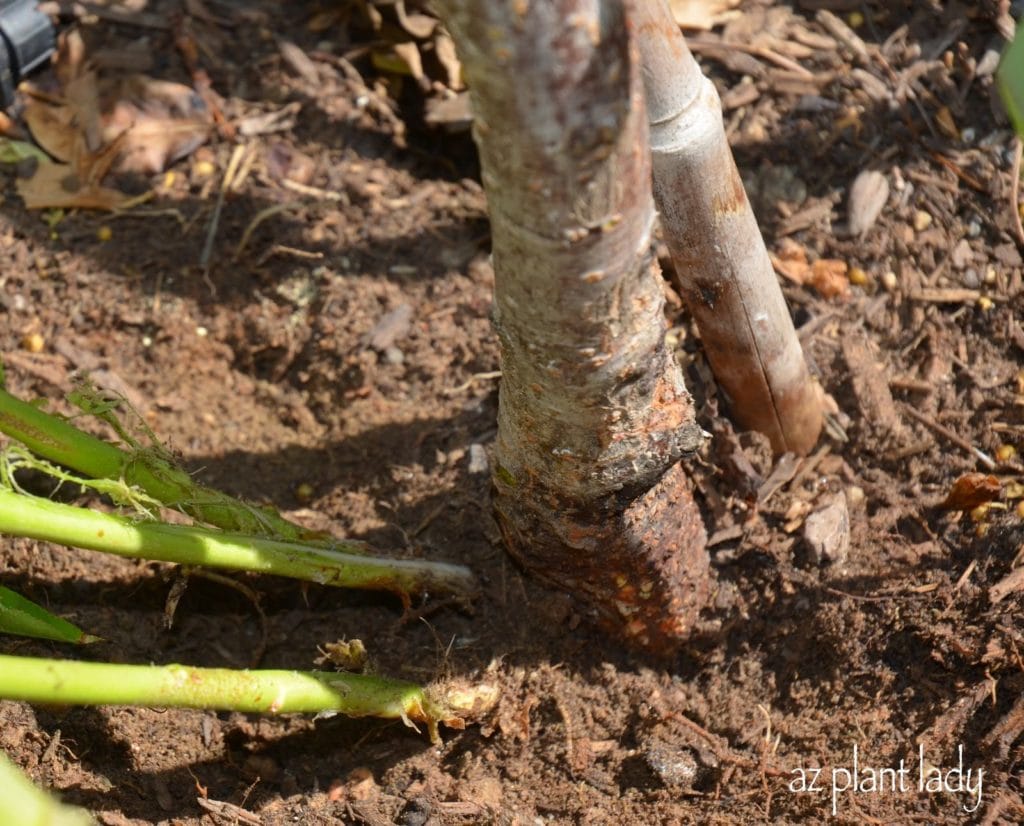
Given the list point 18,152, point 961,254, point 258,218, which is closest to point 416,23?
point 258,218

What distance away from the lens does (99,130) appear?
2.28m

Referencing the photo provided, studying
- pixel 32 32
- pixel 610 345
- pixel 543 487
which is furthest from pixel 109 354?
pixel 610 345

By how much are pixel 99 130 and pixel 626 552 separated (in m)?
1.67

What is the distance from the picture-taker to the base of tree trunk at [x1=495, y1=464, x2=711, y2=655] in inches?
55.1

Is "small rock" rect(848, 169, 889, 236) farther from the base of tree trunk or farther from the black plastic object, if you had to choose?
the black plastic object

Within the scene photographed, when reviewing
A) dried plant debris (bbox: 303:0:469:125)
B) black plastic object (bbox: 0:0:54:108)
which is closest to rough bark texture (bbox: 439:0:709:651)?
dried plant debris (bbox: 303:0:469:125)

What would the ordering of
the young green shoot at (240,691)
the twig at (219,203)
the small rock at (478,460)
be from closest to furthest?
the young green shoot at (240,691) → the small rock at (478,460) → the twig at (219,203)

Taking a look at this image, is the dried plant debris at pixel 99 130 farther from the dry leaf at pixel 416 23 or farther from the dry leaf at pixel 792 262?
the dry leaf at pixel 792 262

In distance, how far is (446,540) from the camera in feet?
5.70

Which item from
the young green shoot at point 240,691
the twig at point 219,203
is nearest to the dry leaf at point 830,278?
the young green shoot at point 240,691

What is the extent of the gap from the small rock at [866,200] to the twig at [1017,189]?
0.24 meters

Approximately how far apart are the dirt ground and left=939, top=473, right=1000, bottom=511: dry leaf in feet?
0.10

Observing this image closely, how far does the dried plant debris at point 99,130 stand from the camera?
2209 mm

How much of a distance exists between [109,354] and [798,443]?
143 centimetres
